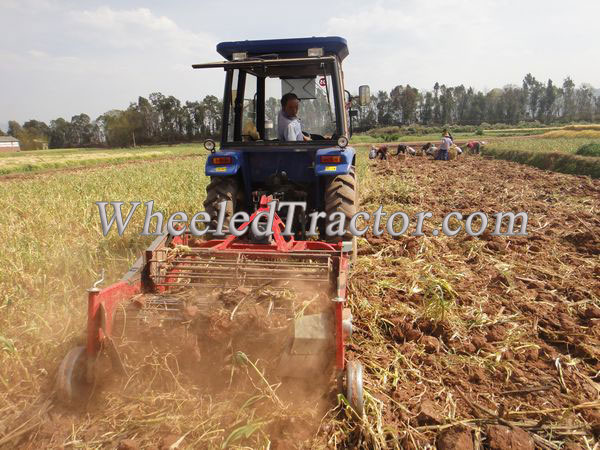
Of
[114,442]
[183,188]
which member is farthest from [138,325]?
[183,188]

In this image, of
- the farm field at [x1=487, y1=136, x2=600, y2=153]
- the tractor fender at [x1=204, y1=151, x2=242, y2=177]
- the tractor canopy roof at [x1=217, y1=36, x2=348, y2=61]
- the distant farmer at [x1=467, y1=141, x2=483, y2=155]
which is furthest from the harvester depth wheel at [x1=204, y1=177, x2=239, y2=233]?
the distant farmer at [x1=467, y1=141, x2=483, y2=155]

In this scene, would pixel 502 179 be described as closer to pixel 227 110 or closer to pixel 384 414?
pixel 227 110

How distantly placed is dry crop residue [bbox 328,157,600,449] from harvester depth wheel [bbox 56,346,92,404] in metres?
1.41

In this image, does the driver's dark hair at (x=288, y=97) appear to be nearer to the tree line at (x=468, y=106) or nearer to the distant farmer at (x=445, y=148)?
the distant farmer at (x=445, y=148)

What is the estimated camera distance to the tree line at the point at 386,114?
6125 cm

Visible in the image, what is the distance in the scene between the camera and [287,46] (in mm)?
4371

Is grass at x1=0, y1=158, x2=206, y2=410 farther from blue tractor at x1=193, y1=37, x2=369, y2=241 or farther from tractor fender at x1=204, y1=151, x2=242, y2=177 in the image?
blue tractor at x1=193, y1=37, x2=369, y2=241

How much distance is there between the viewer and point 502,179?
12242 mm

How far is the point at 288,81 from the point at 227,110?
2.55 feet

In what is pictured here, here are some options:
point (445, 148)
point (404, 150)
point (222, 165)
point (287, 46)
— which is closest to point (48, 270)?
point (222, 165)

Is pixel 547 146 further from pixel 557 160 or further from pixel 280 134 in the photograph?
pixel 280 134

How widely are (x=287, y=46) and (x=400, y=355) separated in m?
3.17

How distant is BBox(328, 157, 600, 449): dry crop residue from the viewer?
2.25m

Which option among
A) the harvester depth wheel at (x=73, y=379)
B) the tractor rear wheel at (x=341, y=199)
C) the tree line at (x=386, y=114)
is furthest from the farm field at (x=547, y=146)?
the tree line at (x=386, y=114)
